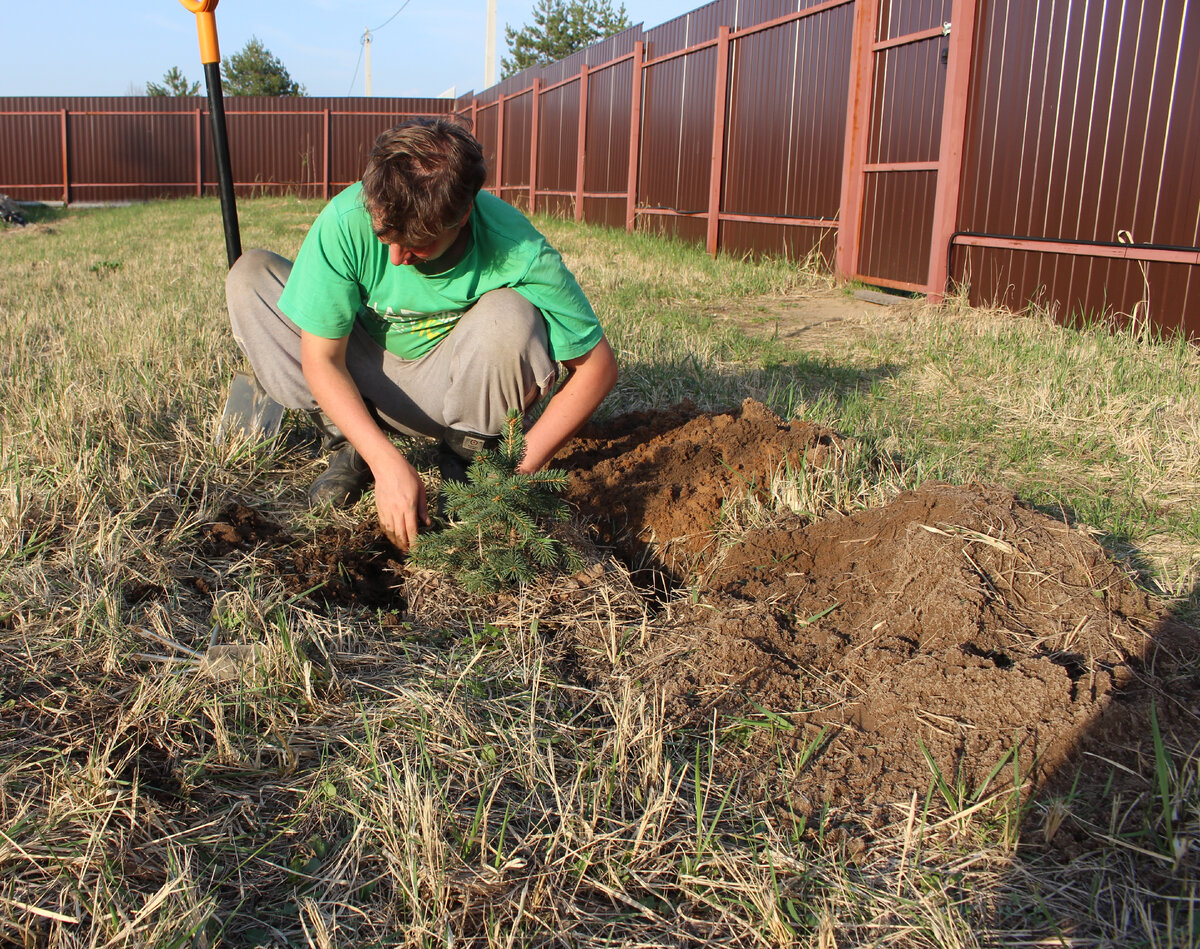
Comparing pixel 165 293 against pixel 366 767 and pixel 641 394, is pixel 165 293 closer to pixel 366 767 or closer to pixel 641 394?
pixel 641 394

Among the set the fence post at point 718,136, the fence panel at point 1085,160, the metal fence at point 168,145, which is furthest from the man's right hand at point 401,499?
the metal fence at point 168,145

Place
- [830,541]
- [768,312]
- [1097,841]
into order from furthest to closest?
[768,312] → [830,541] → [1097,841]

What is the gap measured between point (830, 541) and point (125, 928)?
5.99 ft

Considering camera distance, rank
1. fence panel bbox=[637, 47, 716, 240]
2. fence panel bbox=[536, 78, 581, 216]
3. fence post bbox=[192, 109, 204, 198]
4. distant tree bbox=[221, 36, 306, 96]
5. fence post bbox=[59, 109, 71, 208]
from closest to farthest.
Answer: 1. fence panel bbox=[637, 47, 716, 240]
2. fence panel bbox=[536, 78, 581, 216]
3. fence post bbox=[59, 109, 71, 208]
4. fence post bbox=[192, 109, 204, 198]
5. distant tree bbox=[221, 36, 306, 96]

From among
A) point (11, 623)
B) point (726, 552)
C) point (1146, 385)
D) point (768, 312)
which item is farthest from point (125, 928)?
point (768, 312)

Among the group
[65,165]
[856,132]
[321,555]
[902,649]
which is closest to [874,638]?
[902,649]

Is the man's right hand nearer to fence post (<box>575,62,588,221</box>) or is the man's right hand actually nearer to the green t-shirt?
the green t-shirt

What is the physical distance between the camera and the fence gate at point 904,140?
6.06m

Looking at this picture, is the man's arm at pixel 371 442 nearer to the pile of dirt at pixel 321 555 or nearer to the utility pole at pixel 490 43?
the pile of dirt at pixel 321 555

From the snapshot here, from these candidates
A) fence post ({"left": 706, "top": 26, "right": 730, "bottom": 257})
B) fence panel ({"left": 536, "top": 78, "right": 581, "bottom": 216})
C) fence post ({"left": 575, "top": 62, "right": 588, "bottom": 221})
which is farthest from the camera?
fence panel ({"left": 536, "top": 78, "right": 581, "bottom": 216})

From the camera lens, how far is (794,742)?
68.8 inches

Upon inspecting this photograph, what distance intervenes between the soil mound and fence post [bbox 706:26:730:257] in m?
7.06

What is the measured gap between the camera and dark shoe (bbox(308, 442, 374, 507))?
109 inches

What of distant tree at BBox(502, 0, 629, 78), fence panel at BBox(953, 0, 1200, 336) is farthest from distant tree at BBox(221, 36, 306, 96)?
fence panel at BBox(953, 0, 1200, 336)
